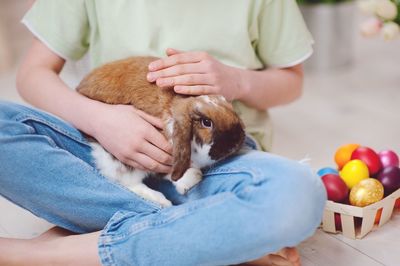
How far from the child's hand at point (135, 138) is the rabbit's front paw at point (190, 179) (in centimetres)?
4

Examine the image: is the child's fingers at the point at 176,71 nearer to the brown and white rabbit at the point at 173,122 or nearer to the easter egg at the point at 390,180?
the brown and white rabbit at the point at 173,122

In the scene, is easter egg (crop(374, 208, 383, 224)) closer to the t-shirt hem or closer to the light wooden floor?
the light wooden floor

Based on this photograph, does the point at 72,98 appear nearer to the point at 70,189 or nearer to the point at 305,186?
the point at 70,189

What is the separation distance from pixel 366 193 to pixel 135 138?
515mm

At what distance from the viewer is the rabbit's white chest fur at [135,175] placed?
1.11m

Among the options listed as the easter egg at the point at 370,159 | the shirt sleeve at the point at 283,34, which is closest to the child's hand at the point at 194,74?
the shirt sleeve at the point at 283,34

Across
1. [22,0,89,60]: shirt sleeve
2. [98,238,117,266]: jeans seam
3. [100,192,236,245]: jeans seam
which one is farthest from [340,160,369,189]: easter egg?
[22,0,89,60]: shirt sleeve

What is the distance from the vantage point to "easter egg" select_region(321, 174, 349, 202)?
4.09ft

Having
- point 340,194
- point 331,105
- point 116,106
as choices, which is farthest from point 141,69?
point 331,105

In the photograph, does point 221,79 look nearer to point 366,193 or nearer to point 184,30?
point 184,30

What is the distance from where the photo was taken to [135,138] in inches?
42.5

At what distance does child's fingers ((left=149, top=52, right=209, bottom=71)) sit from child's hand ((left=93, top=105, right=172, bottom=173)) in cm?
10

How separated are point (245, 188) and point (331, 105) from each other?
1237 mm

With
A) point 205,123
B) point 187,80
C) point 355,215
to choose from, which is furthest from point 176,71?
point 355,215
